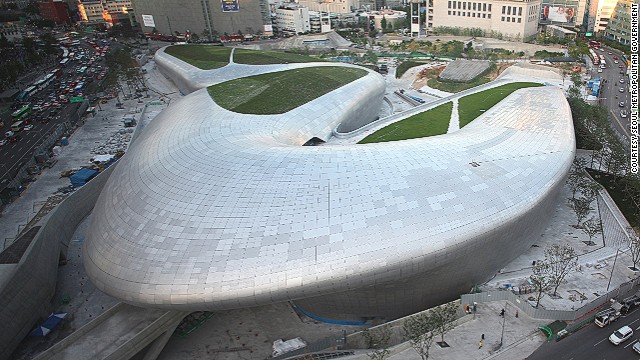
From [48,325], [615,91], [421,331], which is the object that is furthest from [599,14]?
[48,325]

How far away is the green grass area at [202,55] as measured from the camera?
204 feet

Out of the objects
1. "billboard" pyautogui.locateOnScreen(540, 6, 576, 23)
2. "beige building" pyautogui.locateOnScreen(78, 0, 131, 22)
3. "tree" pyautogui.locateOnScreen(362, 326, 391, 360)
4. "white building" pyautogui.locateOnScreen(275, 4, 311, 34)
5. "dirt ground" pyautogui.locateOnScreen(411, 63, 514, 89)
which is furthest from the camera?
"beige building" pyautogui.locateOnScreen(78, 0, 131, 22)

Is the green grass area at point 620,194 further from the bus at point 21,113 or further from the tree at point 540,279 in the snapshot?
the bus at point 21,113

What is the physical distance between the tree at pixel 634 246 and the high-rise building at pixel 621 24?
79505 mm

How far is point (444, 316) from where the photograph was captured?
22797 millimetres

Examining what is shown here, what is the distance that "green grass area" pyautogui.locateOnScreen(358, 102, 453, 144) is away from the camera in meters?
36.1

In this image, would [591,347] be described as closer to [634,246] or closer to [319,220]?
[634,246]

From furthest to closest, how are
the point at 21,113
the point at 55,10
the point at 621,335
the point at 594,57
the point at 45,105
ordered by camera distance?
1. the point at 55,10
2. the point at 594,57
3. the point at 45,105
4. the point at 21,113
5. the point at 621,335

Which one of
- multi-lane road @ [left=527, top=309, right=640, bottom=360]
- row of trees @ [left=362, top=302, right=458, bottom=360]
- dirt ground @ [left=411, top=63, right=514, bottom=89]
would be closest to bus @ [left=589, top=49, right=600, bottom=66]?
dirt ground @ [left=411, top=63, right=514, bottom=89]

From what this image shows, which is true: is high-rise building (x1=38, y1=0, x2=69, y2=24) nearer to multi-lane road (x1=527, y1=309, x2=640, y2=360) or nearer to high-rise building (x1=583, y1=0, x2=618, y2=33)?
high-rise building (x1=583, y1=0, x2=618, y2=33)

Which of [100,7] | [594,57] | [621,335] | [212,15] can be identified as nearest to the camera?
[621,335]

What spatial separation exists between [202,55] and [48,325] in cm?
5316

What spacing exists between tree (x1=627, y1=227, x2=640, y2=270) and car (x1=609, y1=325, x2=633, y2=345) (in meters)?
6.73

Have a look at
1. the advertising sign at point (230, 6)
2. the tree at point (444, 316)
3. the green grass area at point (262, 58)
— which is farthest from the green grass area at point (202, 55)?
the tree at point (444, 316)
